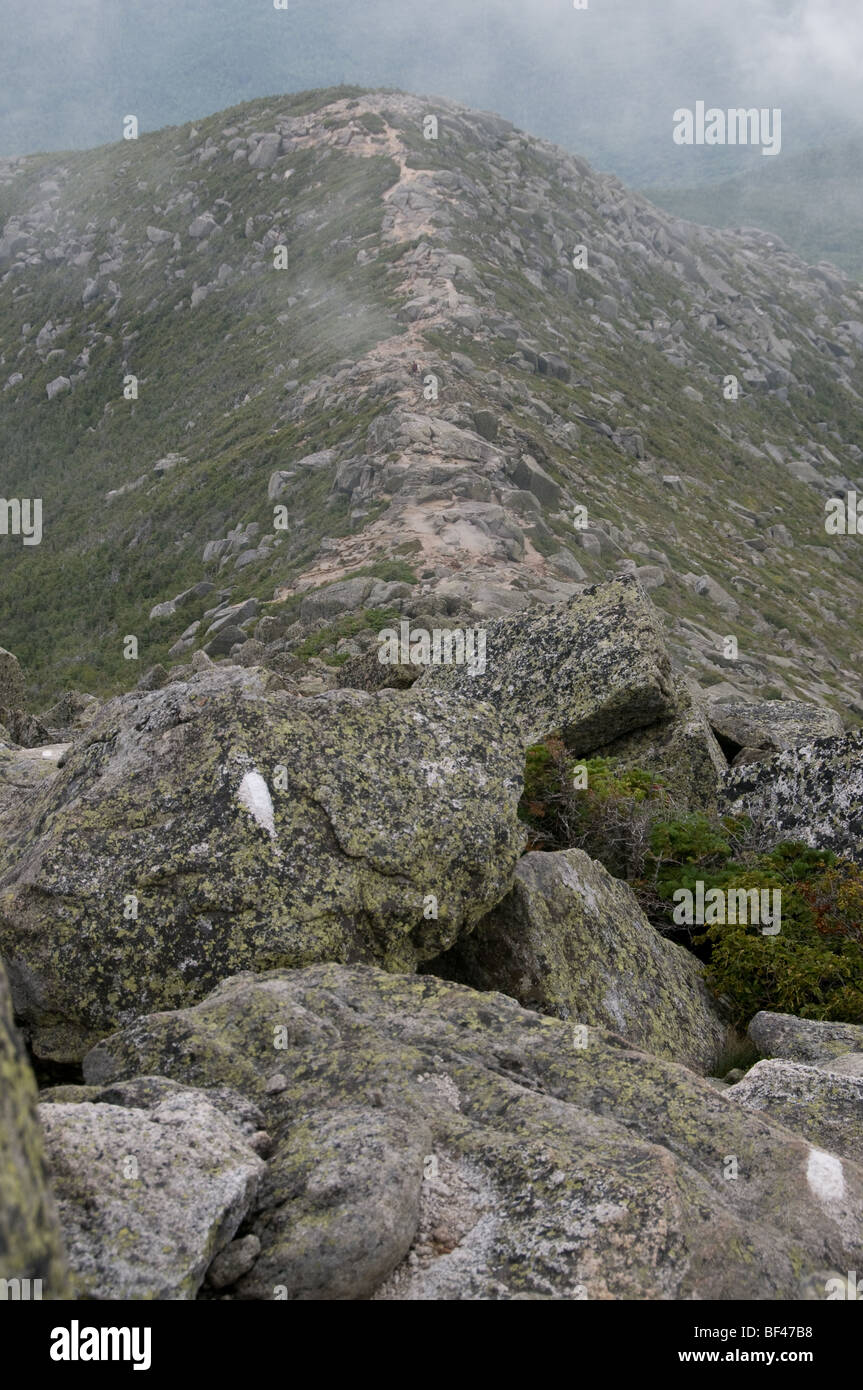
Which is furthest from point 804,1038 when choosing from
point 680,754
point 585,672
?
point 585,672

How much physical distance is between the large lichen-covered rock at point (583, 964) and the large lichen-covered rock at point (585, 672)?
3.61 metres

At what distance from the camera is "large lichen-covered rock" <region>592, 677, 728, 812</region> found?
42.2ft

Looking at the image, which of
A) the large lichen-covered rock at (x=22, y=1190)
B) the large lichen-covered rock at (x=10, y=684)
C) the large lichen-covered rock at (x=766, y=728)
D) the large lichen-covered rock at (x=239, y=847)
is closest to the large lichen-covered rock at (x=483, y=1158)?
the large lichen-covered rock at (x=239, y=847)

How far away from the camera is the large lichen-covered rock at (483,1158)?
445cm

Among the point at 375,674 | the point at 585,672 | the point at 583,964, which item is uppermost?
the point at 375,674

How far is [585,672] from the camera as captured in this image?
13.2 metres

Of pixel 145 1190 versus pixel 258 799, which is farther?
pixel 258 799

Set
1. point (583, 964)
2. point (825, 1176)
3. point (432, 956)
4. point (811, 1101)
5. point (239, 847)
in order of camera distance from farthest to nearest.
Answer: point (583, 964)
point (432, 956)
point (239, 847)
point (811, 1101)
point (825, 1176)

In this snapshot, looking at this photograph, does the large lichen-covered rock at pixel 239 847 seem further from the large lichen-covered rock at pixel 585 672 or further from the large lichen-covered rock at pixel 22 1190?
the large lichen-covered rock at pixel 585 672

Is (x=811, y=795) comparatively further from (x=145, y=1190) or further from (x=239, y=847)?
(x=145, y=1190)

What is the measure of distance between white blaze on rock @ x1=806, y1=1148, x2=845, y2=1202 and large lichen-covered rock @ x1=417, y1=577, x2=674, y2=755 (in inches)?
292

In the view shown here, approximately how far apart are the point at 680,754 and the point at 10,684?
11307 mm

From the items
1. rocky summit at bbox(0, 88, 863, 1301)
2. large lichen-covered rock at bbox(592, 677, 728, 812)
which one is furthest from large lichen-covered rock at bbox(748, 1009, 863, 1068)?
large lichen-covered rock at bbox(592, 677, 728, 812)

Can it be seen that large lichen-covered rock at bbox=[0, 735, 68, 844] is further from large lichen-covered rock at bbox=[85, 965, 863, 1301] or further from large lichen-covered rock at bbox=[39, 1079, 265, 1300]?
large lichen-covered rock at bbox=[39, 1079, 265, 1300]
